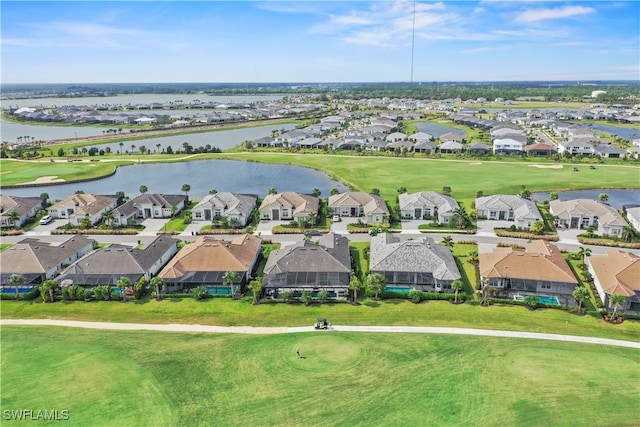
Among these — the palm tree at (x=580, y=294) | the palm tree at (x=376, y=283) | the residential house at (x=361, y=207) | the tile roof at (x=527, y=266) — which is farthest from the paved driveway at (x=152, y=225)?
the palm tree at (x=580, y=294)

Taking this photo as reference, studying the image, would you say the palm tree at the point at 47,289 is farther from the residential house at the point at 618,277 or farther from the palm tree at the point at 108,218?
the residential house at the point at 618,277

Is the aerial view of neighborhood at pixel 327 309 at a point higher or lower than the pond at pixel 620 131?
lower

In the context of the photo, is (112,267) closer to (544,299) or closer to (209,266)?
(209,266)

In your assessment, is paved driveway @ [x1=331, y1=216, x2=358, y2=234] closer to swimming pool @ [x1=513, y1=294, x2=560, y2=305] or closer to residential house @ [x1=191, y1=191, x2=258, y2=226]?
residential house @ [x1=191, y1=191, x2=258, y2=226]

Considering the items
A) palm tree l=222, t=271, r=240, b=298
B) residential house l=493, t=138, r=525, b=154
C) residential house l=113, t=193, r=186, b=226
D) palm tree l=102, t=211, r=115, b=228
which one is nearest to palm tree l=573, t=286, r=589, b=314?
palm tree l=222, t=271, r=240, b=298

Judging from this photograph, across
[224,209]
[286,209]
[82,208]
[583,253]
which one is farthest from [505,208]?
[82,208]

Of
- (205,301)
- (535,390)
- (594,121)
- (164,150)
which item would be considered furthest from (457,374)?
(594,121)

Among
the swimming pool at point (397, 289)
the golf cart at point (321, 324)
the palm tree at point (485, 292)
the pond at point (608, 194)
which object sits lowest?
the golf cart at point (321, 324)
